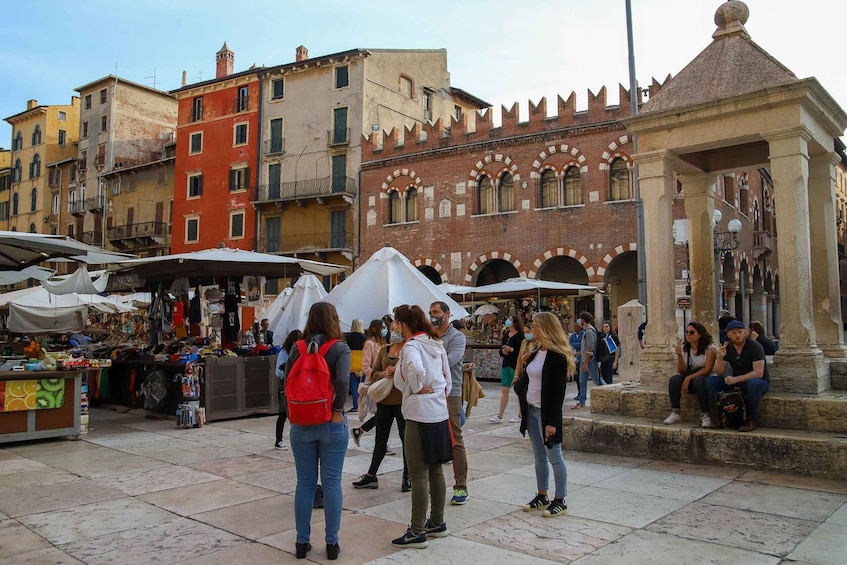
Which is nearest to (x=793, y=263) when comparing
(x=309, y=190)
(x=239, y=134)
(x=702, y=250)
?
(x=702, y=250)

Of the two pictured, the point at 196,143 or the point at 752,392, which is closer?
the point at 752,392

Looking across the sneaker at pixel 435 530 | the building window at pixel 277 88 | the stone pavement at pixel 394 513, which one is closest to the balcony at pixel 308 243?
the building window at pixel 277 88

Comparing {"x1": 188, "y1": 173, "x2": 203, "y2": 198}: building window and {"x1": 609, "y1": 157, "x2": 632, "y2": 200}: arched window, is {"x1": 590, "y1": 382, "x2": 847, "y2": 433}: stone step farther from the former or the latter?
{"x1": 188, "y1": 173, "x2": 203, "y2": 198}: building window

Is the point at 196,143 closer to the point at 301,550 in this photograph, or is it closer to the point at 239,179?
the point at 239,179

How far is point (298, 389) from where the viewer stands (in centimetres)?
427

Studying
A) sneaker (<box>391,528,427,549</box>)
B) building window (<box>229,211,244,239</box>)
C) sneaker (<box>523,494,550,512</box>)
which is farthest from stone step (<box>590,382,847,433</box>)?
building window (<box>229,211,244,239</box>)

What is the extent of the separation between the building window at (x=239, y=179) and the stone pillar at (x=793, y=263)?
1249 inches

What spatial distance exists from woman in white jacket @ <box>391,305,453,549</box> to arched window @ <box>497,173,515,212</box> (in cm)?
2331

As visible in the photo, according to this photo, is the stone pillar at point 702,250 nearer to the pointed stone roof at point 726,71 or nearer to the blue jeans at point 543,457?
the pointed stone roof at point 726,71

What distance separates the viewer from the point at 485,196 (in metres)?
28.5

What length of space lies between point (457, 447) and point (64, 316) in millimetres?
16792

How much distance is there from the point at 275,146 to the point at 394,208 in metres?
8.54

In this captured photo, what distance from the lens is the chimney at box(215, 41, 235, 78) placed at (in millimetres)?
40719

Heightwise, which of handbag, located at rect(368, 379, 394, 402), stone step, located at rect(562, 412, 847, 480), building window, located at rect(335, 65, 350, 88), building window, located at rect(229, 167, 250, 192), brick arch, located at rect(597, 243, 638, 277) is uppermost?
building window, located at rect(335, 65, 350, 88)
